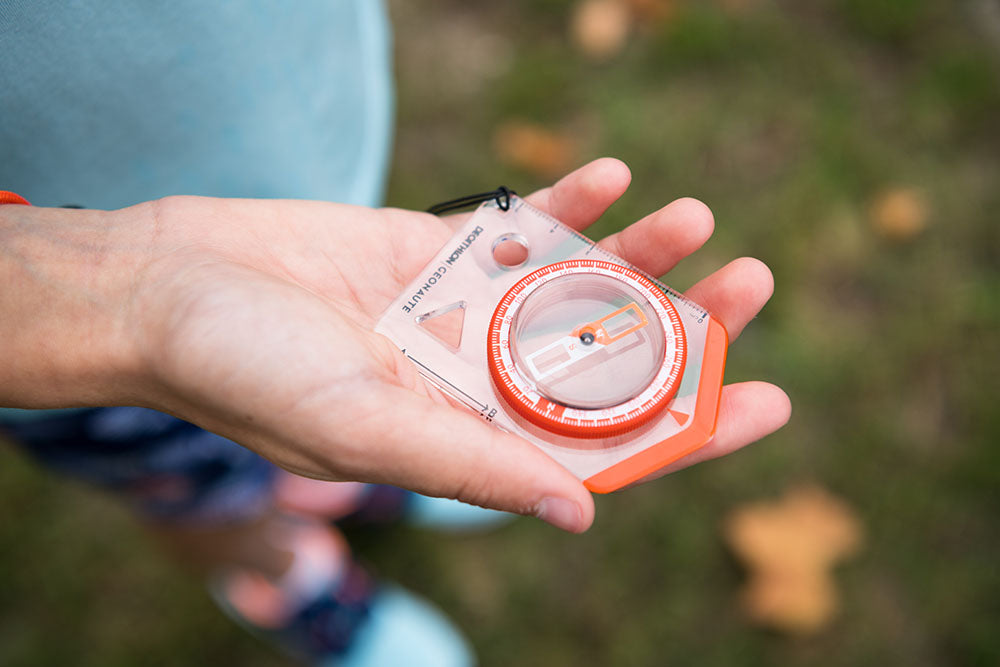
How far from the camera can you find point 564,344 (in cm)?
199

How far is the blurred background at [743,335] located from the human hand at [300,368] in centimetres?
123

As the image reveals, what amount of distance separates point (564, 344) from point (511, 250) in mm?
327

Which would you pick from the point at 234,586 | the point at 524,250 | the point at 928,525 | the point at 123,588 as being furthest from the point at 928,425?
the point at 123,588

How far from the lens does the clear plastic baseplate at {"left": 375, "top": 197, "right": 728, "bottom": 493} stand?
5.95ft

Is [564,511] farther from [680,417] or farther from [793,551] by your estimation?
[793,551]

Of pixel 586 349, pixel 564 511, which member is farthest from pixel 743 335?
pixel 564 511

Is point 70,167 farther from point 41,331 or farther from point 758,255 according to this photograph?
point 758,255

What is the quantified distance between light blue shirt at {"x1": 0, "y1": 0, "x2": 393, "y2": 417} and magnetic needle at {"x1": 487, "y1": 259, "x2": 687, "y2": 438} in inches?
30.4

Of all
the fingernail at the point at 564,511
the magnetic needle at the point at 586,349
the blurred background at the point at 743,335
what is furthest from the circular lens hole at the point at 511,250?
the blurred background at the point at 743,335

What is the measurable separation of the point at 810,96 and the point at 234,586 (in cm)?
325

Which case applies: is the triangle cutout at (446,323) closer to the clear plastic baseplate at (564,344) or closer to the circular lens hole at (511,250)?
the clear plastic baseplate at (564,344)

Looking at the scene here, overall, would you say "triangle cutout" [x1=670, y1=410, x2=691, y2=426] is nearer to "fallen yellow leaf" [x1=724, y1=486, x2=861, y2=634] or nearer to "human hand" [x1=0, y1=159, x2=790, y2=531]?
"human hand" [x1=0, y1=159, x2=790, y2=531]

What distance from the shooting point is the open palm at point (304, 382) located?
1.50 metres

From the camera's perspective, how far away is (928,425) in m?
2.99
